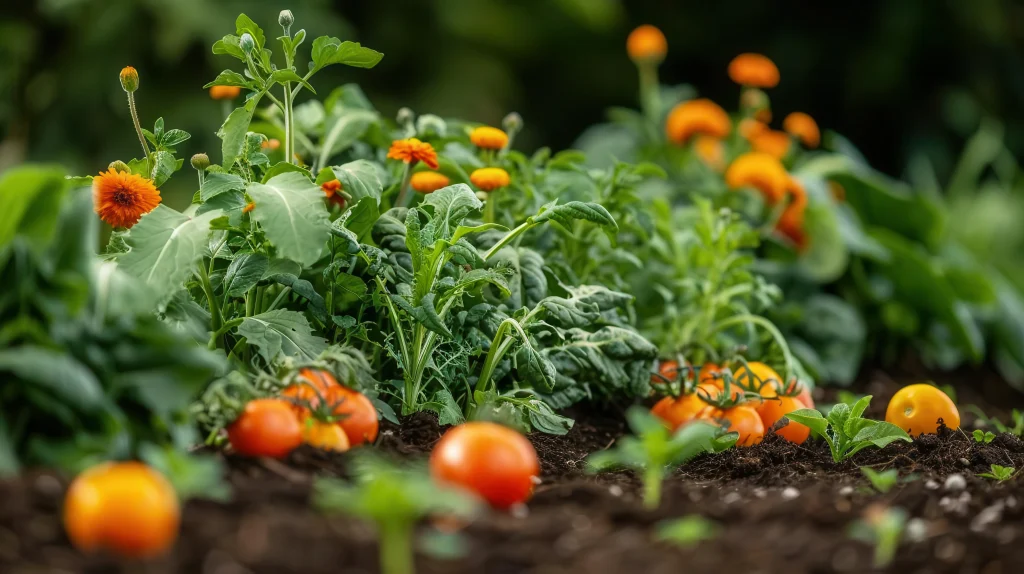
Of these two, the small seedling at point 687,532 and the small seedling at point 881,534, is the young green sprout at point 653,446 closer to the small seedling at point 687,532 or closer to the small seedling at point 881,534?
the small seedling at point 687,532

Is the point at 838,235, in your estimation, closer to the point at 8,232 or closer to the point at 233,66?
the point at 8,232

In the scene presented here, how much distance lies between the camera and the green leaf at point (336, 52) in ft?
6.59

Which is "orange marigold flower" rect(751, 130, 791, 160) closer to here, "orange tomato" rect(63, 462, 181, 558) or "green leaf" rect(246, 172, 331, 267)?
"green leaf" rect(246, 172, 331, 267)

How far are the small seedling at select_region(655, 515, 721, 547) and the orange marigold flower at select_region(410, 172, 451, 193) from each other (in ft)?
4.09

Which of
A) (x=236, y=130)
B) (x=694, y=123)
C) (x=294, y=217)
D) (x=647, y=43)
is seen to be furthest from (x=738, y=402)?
(x=647, y=43)

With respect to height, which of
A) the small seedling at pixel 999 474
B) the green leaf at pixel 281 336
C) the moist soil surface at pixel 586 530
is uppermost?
the green leaf at pixel 281 336

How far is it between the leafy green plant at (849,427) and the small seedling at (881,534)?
0.69 meters

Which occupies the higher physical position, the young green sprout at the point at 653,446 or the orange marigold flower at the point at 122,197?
the orange marigold flower at the point at 122,197

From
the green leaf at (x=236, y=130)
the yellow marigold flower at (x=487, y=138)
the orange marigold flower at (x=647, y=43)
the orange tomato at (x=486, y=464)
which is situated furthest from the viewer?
the orange marigold flower at (x=647, y=43)

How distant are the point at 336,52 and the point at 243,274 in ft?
1.69

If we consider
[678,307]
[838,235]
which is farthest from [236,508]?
[838,235]

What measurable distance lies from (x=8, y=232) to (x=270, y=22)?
4.89 meters

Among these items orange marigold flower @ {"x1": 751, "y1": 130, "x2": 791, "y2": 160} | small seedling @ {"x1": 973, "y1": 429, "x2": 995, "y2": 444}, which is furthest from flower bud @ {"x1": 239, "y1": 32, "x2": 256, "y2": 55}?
orange marigold flower @ {"x1": 751, "y1": 130, "x2": 791, "y2": 160}

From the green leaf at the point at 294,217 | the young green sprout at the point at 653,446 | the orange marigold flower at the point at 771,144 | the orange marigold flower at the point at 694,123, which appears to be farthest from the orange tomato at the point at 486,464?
the orange marigold flower at the point at 771,144
